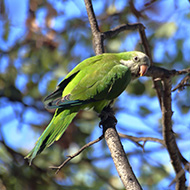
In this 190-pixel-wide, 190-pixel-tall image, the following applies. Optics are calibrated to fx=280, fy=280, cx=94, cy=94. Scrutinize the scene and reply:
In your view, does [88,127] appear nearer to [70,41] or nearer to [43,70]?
[43,70]

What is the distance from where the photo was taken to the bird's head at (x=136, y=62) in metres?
2.49

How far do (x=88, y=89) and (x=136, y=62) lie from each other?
58 cm

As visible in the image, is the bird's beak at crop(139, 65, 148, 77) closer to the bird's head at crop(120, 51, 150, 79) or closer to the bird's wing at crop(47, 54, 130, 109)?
the bird's head at crop(120, 51, 150, 79)

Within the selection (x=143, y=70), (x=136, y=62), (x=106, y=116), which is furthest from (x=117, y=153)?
(x=136, y=62)

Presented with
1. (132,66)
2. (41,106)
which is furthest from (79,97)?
(41,106)

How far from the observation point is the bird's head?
2488 millimetres

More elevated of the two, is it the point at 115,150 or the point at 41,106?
the point at 115,150

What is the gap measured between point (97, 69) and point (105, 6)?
7.21 ft

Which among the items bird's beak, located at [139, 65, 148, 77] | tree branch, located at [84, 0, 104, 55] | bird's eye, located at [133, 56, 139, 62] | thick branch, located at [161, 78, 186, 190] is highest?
tree branch, located at [84, 0, 104, 55]

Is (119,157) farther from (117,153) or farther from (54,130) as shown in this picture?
(54,130)

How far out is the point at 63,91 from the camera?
235 centimetres

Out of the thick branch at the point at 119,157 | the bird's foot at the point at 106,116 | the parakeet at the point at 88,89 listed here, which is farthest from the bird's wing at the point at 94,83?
the thick branch at the point at 119,157

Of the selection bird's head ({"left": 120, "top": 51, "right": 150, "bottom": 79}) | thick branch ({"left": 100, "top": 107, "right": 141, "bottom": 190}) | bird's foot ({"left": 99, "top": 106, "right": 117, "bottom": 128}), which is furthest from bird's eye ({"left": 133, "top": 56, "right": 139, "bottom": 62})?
thick branch ({"left": 100, "top": 107, "right": 141, "bottom": 190})

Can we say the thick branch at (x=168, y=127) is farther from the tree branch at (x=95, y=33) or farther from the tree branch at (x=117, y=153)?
the tree branch at (x=95, y=33)
